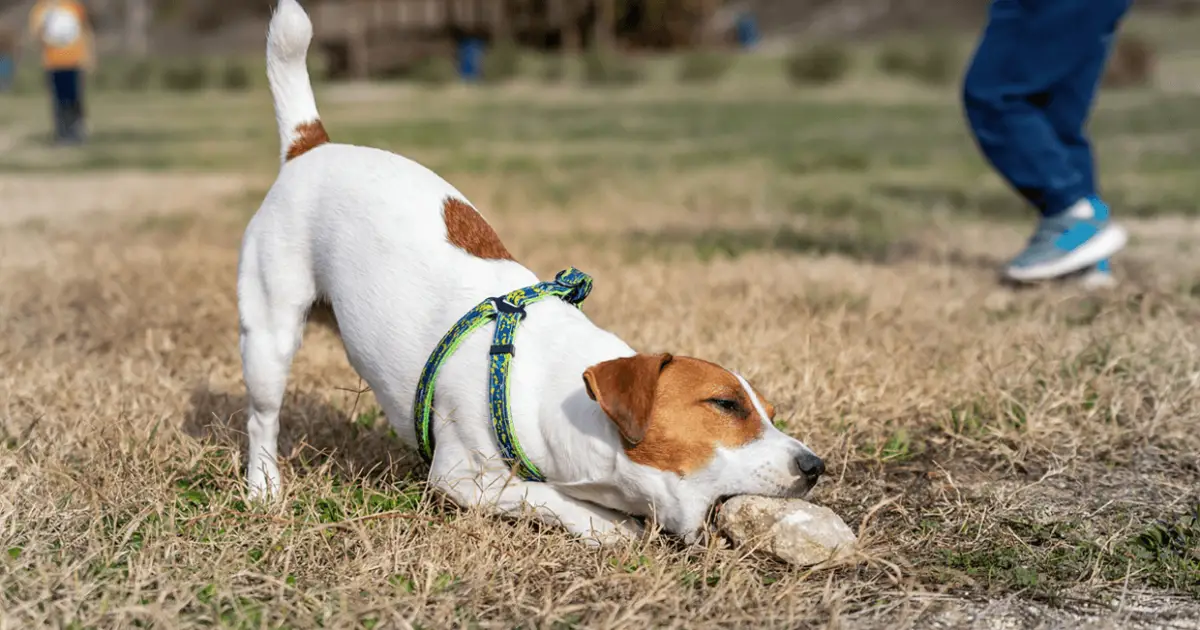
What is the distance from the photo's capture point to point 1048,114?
5.57 meters

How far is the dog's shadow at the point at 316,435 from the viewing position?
342 cm

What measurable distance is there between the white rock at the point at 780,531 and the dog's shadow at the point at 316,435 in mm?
942

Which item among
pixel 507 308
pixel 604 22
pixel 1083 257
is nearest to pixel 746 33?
pixel 604 22

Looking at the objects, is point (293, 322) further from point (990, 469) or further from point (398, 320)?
point (990, 469)

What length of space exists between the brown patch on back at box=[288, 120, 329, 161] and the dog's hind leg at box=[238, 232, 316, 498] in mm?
410

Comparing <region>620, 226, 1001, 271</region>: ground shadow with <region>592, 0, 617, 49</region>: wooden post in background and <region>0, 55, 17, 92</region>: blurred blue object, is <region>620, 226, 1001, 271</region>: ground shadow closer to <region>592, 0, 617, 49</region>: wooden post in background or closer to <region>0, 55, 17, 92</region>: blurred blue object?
<region>0, 55, 17, 92</region>: blurred blue object

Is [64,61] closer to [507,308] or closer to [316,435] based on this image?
[316,435]

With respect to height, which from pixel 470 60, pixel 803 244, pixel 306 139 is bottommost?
pixel 470 60

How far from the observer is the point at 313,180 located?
334 cm

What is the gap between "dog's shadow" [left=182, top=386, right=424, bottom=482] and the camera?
3422mm

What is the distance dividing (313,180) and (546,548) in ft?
3.91

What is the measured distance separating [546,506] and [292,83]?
156cm

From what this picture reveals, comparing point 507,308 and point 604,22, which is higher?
point 507,308

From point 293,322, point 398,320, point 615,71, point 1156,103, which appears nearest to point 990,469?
point 398,320
